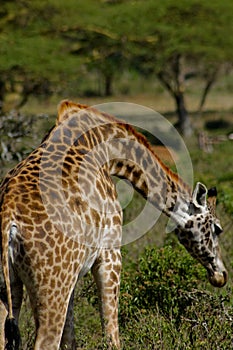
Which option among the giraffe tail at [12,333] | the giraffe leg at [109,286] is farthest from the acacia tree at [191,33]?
the giraffe tail at [12,333]

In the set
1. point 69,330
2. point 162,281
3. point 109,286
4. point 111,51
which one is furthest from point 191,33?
point 69,330

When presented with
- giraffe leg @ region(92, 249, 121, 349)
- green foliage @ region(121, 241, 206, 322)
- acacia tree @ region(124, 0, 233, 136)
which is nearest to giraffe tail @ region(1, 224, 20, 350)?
giraffe leg @ region(92, 249, 121, 349)

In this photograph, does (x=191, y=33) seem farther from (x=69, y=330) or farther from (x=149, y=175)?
(x=69, y=330)

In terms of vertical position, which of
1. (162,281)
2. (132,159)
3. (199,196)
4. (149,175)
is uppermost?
(132,159)

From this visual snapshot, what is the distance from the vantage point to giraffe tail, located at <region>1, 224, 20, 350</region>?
17.3 ft

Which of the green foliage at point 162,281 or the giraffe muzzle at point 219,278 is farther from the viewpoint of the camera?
the green foliage at point 162,281

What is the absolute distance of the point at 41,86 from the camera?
26.0 meters

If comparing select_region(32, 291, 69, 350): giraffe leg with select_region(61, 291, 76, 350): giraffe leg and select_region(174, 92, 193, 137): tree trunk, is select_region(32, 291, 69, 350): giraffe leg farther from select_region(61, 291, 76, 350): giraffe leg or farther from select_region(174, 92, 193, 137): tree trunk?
select_region(174, 92, 193, 137): tree trunk

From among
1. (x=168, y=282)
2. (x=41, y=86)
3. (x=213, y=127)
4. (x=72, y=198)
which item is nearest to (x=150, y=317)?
(x=168, y=282)

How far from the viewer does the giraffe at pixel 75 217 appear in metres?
5.42

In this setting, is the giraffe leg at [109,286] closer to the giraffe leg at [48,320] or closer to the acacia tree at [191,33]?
the giraffe leg at [48,320]

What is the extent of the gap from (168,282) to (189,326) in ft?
4.44

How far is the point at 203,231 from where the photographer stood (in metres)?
6.88

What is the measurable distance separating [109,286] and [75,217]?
0.84 m
